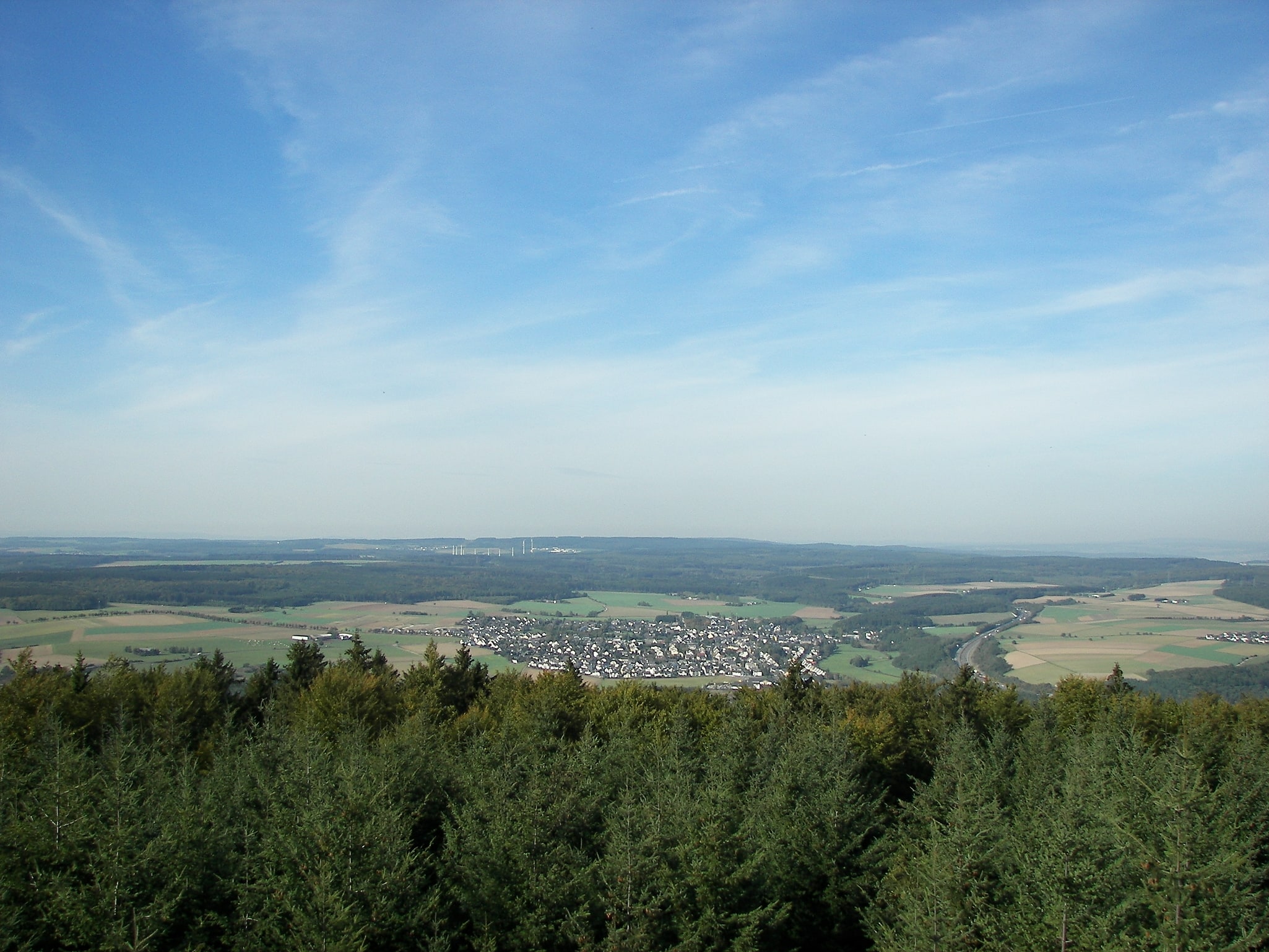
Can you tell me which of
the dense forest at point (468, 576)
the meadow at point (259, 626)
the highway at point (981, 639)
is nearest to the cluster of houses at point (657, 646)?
the meadow at point (259, 626)

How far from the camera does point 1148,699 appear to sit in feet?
123

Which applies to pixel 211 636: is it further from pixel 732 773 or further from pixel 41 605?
pixel 732 773

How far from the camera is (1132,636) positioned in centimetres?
7819

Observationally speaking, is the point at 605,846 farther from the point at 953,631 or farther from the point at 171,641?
the point at 953,631

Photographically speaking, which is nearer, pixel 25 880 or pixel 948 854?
pixel 25 880

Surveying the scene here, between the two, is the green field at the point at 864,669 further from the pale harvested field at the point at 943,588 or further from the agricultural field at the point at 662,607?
the pale harvested field at the point at 943,588

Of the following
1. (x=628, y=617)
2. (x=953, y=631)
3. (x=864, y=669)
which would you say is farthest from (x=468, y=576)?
(x=864, y=669)

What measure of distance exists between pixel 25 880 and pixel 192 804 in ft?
9.35

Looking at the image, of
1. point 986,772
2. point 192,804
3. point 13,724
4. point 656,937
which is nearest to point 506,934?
point 656,937

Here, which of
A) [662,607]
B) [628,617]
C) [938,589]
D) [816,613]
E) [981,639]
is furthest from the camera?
[938,589]

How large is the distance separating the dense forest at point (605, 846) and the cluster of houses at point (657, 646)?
30.7 m

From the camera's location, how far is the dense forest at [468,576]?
89312 mm

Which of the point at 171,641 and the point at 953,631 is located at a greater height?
the point at 171,641

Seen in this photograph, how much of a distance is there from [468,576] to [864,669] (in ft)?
281
